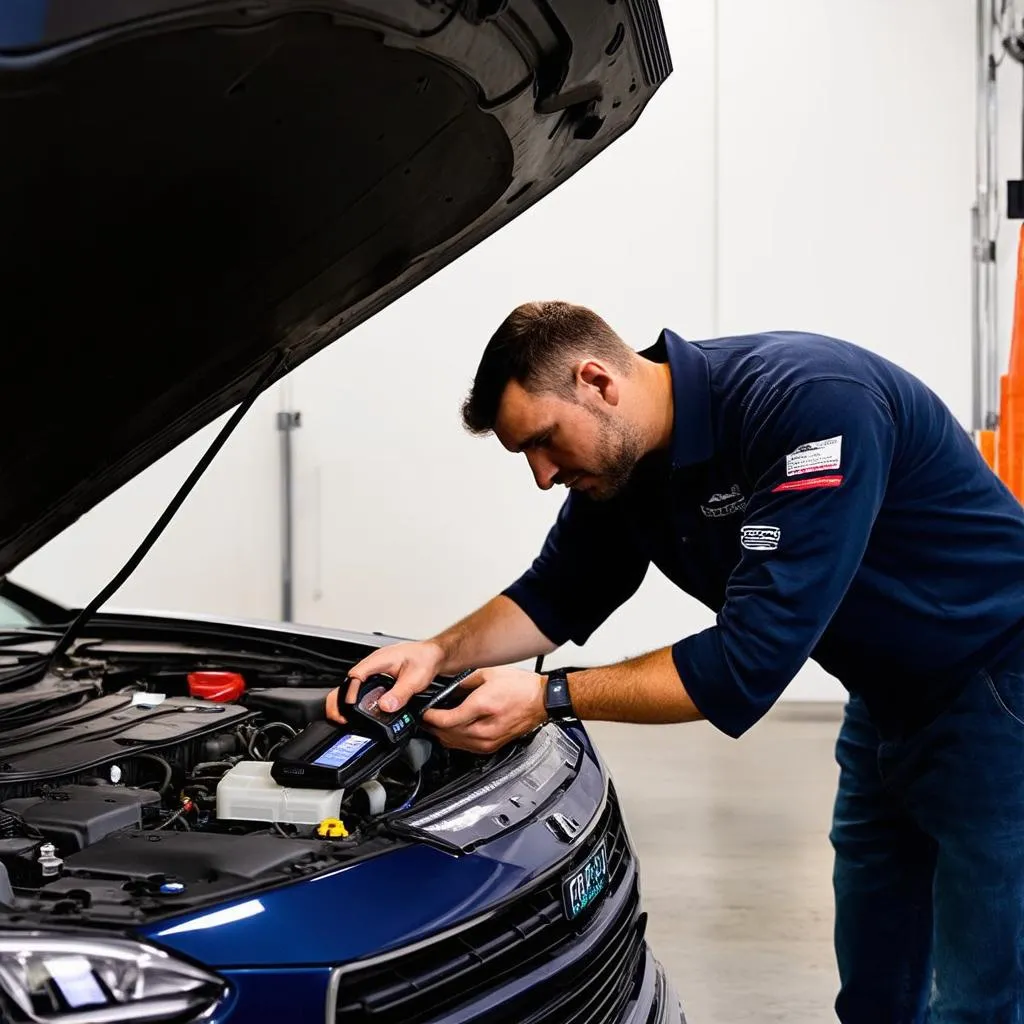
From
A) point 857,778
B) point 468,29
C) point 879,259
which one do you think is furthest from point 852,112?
point 468,29

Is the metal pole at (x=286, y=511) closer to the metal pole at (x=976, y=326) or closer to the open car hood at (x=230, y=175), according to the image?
the metal pole at (x=976, y=326)

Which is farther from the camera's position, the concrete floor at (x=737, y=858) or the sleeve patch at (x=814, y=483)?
the concrete floor at (x=737, y=858)

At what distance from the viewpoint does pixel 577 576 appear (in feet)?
6.68

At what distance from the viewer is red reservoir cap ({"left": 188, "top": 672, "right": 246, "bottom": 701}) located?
2.06 meters

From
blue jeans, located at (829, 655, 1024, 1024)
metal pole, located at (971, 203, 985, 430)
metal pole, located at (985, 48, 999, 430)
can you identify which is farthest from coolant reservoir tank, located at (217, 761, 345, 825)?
metal pole, located at (971, 203, 985, 430)

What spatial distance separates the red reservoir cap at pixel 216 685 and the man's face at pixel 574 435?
698 millimetres

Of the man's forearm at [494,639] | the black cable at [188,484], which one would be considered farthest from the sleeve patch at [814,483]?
the black cable at [188,484]

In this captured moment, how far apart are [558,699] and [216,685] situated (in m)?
0.73

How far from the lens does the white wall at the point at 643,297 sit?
5305 mm

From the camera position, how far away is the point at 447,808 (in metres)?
1.42

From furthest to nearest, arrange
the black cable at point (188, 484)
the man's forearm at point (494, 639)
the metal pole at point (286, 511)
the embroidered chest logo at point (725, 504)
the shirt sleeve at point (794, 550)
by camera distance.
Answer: the metal pole at point (286, 511) → the man's forearm at point (494, 639) → the black cable at point (188, 484) → the embroidered chest logo at point (725, 504) → the shirt sleeve at point (794, 550)

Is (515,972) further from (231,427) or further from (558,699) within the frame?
(231,427)

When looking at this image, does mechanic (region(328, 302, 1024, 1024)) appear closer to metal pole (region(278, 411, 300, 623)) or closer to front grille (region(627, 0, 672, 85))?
front grille (region(627, 0, 672, 85))

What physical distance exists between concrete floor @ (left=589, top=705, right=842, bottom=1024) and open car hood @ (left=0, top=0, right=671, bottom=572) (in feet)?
5.18
